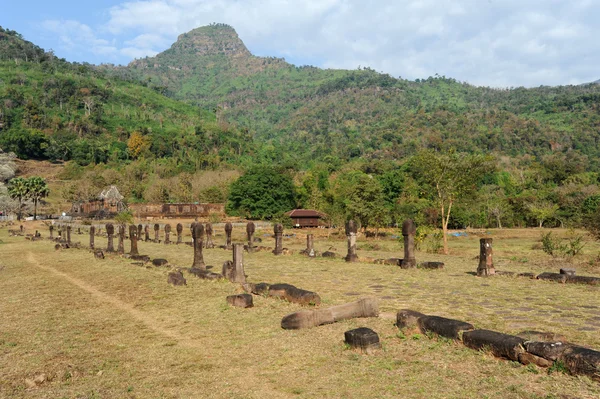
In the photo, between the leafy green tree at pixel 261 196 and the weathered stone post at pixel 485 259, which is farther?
the leafy green tree at pixel 261 196

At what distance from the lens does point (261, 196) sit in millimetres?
65938

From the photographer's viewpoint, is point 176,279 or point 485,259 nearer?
point 176,279

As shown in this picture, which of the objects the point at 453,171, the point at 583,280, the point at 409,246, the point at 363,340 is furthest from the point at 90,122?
the point at 363,340

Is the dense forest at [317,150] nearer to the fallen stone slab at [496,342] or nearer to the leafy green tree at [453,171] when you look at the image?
the leafy green tree at [453,171]

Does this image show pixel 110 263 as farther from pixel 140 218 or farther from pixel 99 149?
pixel 99 149

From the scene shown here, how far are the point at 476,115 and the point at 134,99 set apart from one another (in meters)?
130

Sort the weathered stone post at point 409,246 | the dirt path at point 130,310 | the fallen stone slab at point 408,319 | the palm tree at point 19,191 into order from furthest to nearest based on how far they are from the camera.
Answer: the palm tree at point 19,191 < the weathered stone post at point 409,246 < the dirt path at point 130,310 < the fallen stone slab at point 408,319

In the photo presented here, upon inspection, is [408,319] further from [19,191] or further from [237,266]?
[19,191]

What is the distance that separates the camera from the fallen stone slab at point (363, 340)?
20.5ft

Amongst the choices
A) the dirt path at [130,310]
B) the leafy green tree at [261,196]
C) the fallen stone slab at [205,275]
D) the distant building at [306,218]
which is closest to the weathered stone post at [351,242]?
the fallen stone slab at [205,275]

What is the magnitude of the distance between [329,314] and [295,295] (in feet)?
6.42

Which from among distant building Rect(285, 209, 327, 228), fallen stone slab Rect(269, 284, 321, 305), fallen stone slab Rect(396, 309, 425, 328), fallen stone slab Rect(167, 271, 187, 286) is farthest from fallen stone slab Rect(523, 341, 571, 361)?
distant building Rect(285, 209, 327, 228)

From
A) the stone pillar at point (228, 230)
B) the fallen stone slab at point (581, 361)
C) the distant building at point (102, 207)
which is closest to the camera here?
the fallen stone slab at point (581, 361)

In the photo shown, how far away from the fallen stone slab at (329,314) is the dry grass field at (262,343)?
15 centimetres
